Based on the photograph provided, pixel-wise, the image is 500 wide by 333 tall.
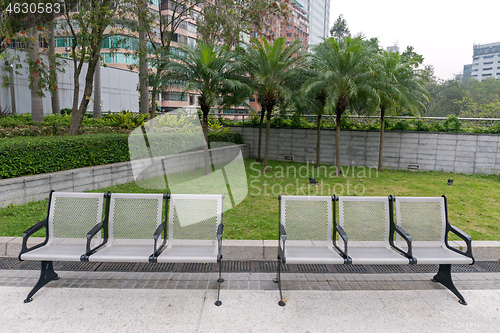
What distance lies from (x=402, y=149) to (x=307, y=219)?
1112 cm

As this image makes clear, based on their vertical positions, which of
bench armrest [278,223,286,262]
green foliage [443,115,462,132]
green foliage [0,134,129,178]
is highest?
green foliage [443,115,462,132]

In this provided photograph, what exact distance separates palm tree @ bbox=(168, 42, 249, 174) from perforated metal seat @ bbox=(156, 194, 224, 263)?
6482 mm

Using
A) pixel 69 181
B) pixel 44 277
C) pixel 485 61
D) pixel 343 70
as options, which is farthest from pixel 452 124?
pixel 485 61

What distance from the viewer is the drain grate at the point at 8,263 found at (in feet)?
15.8

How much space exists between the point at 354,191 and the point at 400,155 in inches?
217

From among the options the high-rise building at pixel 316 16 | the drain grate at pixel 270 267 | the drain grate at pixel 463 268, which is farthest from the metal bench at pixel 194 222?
the high-rise building at pixel 316 16

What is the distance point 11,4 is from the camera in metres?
9.91

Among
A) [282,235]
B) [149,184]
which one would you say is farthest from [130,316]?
[149,184]

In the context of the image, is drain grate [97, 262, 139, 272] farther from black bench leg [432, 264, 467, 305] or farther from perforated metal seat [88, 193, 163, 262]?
black bench leg [432, 264, 467, 305]

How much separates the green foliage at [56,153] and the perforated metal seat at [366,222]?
262 inches

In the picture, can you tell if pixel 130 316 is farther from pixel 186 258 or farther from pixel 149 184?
pixel 149 184

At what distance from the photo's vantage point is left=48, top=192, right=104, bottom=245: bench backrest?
452cm
